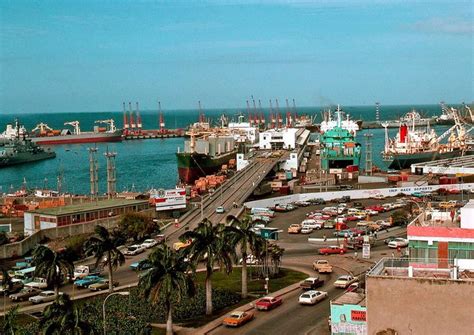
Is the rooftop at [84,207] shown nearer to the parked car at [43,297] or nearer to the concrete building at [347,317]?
the parked car at [43,297]

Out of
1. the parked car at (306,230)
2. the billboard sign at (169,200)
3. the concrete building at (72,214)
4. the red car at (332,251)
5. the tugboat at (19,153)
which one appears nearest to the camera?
the red car at (332,251)

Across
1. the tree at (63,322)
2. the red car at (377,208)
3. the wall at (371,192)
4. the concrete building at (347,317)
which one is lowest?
the red car at (377,208)

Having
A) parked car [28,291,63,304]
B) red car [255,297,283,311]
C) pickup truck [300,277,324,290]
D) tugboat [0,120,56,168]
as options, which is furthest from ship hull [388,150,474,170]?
tugboat [0,120,56,168]

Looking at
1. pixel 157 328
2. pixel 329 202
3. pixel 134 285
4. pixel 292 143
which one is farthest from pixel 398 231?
pixel 292 143

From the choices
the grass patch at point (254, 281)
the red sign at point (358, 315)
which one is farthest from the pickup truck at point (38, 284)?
the red sign at point (358, 315)

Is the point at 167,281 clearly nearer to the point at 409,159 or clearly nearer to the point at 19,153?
the point at 409,159

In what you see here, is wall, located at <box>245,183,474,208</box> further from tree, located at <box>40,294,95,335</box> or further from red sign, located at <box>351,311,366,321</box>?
tree, located at <box>40,294,95,335</box>
